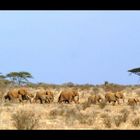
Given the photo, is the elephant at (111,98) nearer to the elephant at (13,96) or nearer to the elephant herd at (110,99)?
the elephant herd at (110,99)

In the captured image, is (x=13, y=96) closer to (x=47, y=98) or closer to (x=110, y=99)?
(x=47, y=98)

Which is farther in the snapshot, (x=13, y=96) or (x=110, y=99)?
(x=110, y=99)

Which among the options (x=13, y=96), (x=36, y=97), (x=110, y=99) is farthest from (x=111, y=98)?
(x=13, y=96)

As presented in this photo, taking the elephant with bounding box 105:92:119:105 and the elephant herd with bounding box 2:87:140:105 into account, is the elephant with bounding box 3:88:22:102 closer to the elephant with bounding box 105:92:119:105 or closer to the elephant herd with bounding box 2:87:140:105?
the elephant herd with bounding box 2:87:140:105

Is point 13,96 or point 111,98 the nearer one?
point 13,96

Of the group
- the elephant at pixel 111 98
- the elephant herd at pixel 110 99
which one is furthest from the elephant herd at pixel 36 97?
the elephant at pixel 111 98

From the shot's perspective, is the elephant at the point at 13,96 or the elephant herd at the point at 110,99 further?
the elephant at the point at 13,96

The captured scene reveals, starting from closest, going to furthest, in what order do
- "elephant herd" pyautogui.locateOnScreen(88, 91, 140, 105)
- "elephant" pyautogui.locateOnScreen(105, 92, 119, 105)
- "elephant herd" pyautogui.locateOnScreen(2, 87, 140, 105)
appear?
"elephant herd" pyautogui.locateOnScreen(88, 91, 140, 105), "elephant herd" pyautogui.locateOnScreen(2, 87, 140, 105), "elephant" pyautogui.locateOnScreen(105, 92, 119, 105)

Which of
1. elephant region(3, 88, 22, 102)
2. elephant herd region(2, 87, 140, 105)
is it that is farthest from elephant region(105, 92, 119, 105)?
elephant region(3, 88, 22, 102)

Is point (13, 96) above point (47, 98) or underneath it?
above

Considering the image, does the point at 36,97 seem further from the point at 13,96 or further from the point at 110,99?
the point at 110,99

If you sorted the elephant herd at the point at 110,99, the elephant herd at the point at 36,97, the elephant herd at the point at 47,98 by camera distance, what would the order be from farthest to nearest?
the elephant herd at the point at 36,97
the elephant herd at the point at 47,98
the elephant herd at the point at 110,99

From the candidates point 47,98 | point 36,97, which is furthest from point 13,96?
point 47,98
